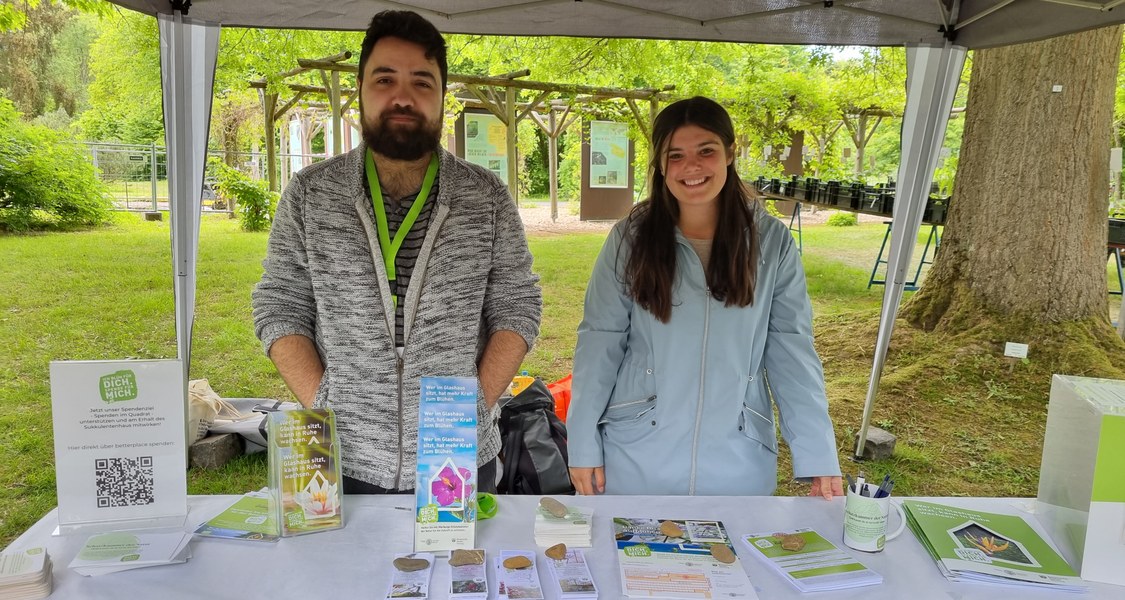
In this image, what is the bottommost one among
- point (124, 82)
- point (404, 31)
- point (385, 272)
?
point (385, 272)

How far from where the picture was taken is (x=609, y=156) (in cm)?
1223

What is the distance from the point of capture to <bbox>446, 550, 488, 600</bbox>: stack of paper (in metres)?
1.05

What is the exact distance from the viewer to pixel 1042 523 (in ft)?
4.47

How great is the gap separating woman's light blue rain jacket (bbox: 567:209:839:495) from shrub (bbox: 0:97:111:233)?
9.44 metres

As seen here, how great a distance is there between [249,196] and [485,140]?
3.39 m

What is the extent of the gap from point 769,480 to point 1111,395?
66 centimetres

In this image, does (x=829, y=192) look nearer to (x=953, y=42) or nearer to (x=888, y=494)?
(x=953, y=42)

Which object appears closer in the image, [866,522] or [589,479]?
[866,522]

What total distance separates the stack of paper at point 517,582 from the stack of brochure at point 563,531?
0.20 ft

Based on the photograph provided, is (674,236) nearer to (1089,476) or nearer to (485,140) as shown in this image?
(1089,476)

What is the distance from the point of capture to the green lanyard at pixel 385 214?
58.0 inches

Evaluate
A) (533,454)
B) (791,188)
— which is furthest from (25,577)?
(791,188)

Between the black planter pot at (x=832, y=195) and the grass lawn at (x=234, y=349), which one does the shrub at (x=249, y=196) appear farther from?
the black planter pot at (x=832, y=195)

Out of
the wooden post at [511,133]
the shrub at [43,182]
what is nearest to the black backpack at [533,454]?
the wooden post at [511,133]
